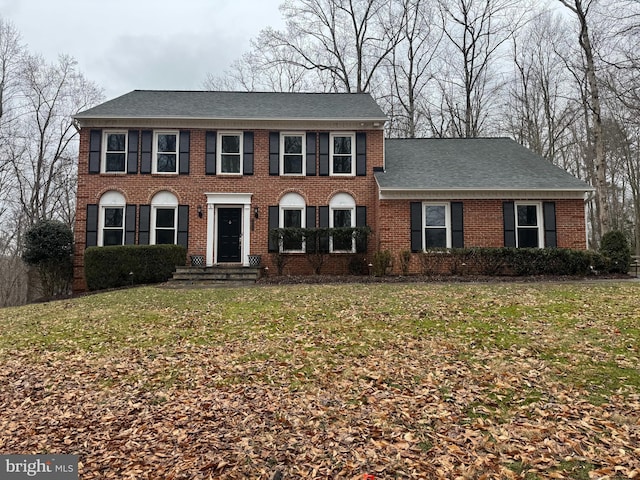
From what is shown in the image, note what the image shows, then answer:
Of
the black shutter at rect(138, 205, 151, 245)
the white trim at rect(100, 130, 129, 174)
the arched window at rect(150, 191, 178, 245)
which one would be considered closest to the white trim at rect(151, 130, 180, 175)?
the arched window at rect(150, 191, 178, 245)

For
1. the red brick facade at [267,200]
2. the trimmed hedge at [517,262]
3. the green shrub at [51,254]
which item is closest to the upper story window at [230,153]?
the red brick facade at [267,200]

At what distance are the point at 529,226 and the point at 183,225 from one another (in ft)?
39.2

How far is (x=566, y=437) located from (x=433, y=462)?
3.77ft

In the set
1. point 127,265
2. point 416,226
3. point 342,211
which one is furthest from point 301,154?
point 127,265

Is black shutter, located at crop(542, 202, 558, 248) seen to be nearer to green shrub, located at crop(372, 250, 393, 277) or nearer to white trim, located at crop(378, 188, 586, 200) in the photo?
white trim, located at crop(378, 188, 586, 200)

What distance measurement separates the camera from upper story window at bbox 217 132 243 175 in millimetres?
14438

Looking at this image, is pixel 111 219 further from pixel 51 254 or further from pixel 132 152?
pixel 132 152

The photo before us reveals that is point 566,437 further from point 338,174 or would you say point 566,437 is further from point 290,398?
point 338,174

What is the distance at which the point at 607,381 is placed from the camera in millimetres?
4172

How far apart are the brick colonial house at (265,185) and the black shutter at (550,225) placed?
0.11ft

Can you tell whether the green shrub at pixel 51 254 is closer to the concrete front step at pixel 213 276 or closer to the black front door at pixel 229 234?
the concrete front step at pixel 213 276

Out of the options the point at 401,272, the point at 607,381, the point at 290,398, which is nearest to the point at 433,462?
the point at 290,398

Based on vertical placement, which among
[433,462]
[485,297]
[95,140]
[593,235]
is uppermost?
[95,140]

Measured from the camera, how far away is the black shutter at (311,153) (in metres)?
14.4
